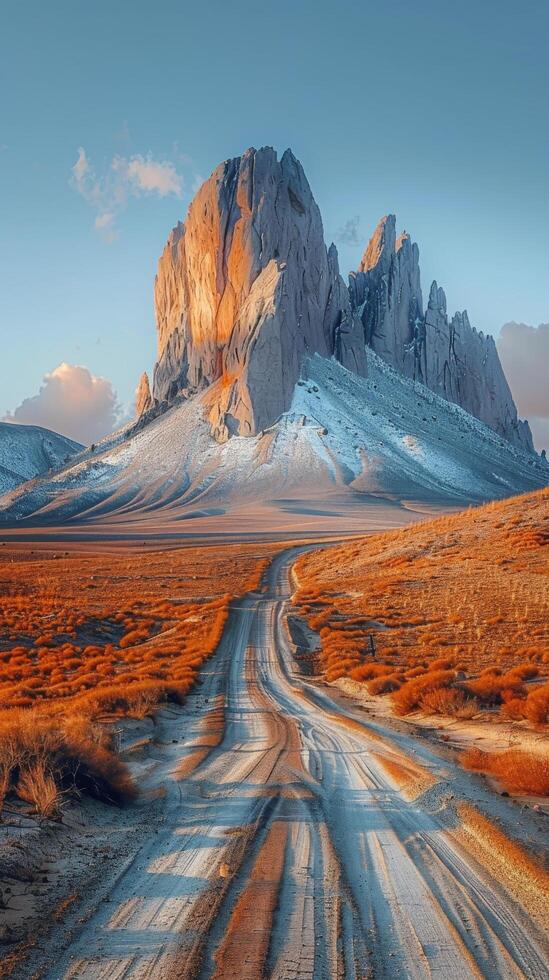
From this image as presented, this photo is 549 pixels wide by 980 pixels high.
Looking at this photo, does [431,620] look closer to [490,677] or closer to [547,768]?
[490,677]

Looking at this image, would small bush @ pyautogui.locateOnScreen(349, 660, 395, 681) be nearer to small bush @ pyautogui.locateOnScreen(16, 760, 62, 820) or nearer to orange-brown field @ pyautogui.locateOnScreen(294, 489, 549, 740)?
orange-brown field @ pyautogui.locateOnScreen(294, 489, 549, 740)

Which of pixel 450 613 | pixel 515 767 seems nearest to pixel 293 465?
pixel 450 613

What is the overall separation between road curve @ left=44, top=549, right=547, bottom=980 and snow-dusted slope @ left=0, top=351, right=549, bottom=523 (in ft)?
407

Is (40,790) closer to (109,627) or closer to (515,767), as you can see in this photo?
(515,767)

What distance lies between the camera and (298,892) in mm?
5812

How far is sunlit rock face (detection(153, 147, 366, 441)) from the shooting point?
16000 cm

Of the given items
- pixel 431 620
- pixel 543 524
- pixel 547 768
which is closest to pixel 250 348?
pixel 543 524

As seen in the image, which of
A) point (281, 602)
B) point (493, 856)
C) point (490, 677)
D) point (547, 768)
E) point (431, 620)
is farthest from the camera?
point (281, 602)

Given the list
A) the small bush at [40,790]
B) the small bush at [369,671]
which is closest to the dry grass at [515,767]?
the small bush at [40,790]

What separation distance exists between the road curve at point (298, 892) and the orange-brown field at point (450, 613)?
523cm

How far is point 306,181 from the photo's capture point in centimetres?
18538

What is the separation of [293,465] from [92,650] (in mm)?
123994

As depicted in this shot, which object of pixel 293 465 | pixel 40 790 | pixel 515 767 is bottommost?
pixel 515 767

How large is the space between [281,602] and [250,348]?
131191 millimetres
